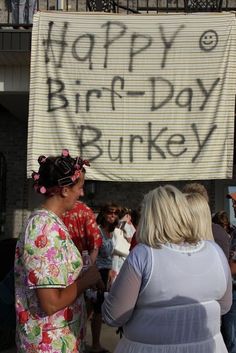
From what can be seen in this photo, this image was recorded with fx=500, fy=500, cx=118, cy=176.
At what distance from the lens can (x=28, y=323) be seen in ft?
7.75

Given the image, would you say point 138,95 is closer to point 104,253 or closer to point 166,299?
point 104,253

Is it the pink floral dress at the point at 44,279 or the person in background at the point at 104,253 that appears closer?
the pink floral dress at the point at 44,279

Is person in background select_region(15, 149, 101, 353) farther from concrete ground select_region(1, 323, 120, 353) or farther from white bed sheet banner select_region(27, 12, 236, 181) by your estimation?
white bed sheet banner select_region(27, 12, 236, 181)

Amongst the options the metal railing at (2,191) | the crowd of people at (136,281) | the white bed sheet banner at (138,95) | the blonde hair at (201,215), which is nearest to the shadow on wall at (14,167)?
the metal railing at (2,191)

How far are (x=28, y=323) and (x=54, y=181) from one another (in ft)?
2.26

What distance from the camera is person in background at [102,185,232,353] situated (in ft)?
6.86

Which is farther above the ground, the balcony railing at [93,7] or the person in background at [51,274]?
the balcony railing at [93,7]

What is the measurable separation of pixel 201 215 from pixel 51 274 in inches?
37.5

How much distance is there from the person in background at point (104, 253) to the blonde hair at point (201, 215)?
2568 millimetres

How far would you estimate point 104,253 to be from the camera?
5.84 meters

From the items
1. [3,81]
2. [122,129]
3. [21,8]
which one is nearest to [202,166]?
[122,129]

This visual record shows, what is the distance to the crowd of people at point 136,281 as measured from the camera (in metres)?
2.11

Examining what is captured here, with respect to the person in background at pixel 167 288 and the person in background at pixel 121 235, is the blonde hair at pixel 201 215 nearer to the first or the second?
the person in background at pixel 167 288

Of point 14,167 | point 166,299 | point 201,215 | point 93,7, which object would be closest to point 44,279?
point 166,299
